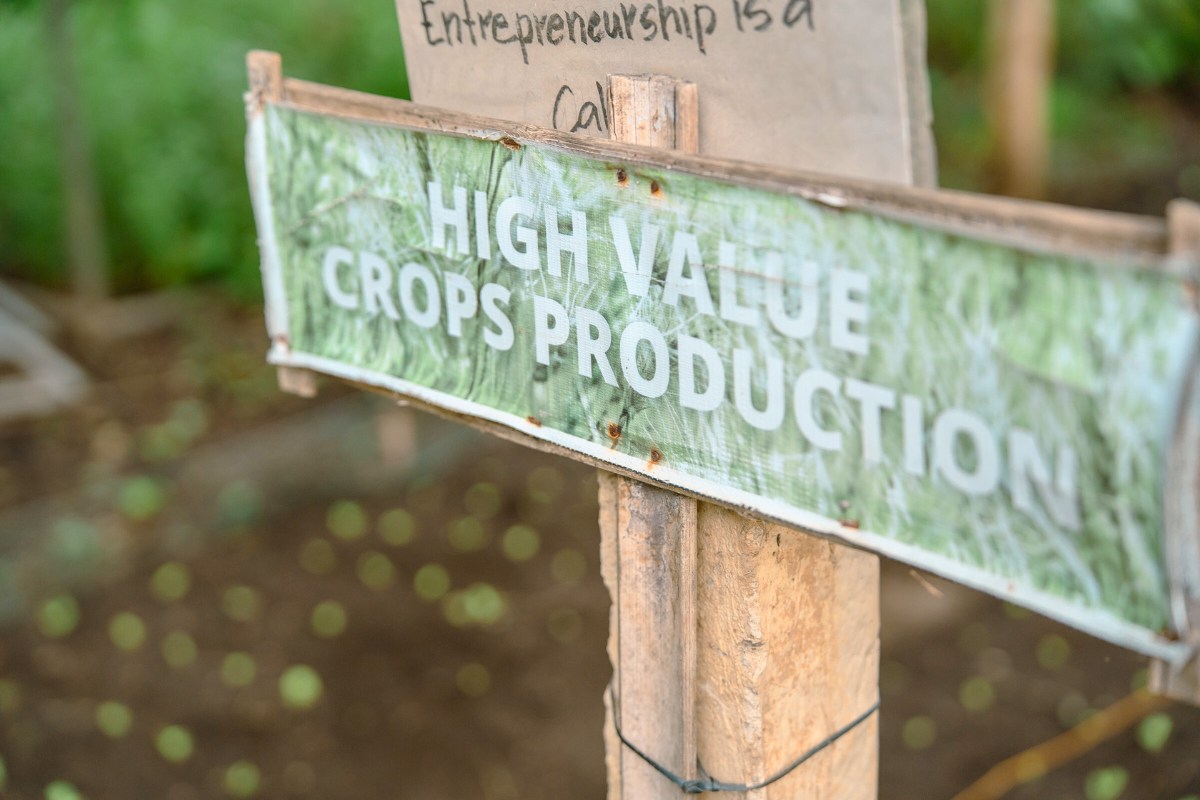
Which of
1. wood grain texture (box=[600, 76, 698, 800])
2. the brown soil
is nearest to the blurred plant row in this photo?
the brown soil

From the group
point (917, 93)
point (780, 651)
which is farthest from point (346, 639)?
point (917, 93)

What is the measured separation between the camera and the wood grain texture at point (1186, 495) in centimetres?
80

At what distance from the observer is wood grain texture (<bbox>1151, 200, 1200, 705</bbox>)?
80cm

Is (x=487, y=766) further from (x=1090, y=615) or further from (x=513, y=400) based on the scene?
(x=1090, y=615)

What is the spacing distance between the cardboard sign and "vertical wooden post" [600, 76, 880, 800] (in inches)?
1.5

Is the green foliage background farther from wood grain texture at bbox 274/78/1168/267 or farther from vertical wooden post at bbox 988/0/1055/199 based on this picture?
wood grain texture at bbox 274/78/1168/267

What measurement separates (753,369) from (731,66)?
1.14ft

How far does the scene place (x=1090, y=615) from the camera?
909 mm

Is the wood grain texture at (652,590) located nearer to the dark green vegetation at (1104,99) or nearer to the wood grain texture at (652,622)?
the wood grain texture at (652,622)

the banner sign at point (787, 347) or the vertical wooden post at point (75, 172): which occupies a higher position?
the banner sign at point (787, 347)

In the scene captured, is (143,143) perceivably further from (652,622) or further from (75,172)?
(652,622)

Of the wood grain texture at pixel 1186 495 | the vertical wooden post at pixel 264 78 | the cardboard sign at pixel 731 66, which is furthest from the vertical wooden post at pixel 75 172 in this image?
the wood grain texture at pixel 1186 495

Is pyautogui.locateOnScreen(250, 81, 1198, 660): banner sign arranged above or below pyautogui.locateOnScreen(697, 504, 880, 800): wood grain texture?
above

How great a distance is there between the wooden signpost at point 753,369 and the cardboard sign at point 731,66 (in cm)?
4
